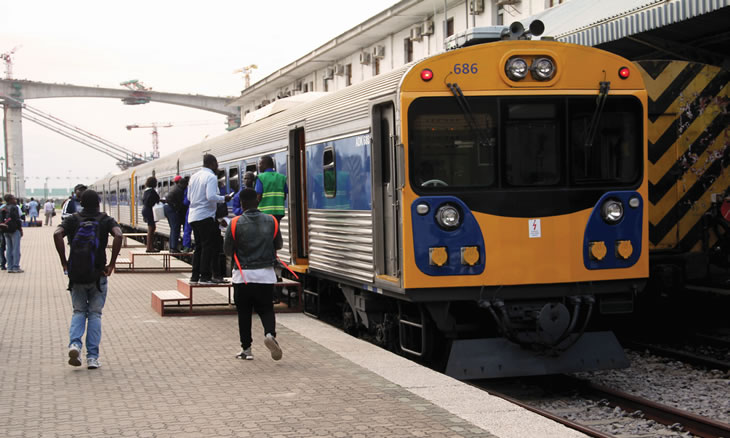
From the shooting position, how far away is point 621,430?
24.5ft

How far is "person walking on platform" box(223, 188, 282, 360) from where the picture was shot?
8727 millimetres

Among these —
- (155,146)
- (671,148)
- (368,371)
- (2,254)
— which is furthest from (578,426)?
(155,146)

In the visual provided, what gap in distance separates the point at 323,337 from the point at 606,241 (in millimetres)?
3245

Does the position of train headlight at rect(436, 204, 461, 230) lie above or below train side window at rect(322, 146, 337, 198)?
below

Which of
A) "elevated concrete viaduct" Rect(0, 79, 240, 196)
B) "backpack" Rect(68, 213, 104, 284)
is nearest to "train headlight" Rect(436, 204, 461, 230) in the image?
"backpack" Rect(68, 213, 104, 284)

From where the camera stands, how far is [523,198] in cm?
848

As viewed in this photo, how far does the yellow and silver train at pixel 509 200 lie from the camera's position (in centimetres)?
831

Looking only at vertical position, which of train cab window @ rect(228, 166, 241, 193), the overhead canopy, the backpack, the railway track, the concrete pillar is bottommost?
the railway track

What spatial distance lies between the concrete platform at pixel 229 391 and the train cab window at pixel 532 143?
2070mm

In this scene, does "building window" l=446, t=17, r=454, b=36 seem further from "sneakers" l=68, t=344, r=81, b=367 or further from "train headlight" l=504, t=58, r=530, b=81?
"sneakers" l=68, t=344, r=81, b=367

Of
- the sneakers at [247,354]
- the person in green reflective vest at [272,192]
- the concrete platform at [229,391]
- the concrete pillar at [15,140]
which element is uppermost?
the concrete pillar at [15,140]

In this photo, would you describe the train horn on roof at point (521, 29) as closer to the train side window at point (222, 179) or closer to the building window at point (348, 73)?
the train side window at point (222, 179)

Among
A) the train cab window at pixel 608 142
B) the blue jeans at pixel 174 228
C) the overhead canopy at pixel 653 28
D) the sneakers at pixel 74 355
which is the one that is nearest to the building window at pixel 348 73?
the blue jeans at pixel 174 228

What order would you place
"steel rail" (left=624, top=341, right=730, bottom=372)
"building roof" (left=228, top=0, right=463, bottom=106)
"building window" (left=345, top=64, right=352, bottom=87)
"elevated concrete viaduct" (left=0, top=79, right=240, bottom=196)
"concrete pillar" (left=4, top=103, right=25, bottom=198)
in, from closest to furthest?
"steel rail" (left=624, top=341, right=730, bottom=372), "building roof" (left=228, top=0, right=463, bottom=106), "building window" (left=345, top=64, right=352, bottom=87), "concrete pillar" (left=4, top=103, right=25, bottom=198), "elevated concrete viaduct" (left=0, top=79, right=240, bottom=196)
